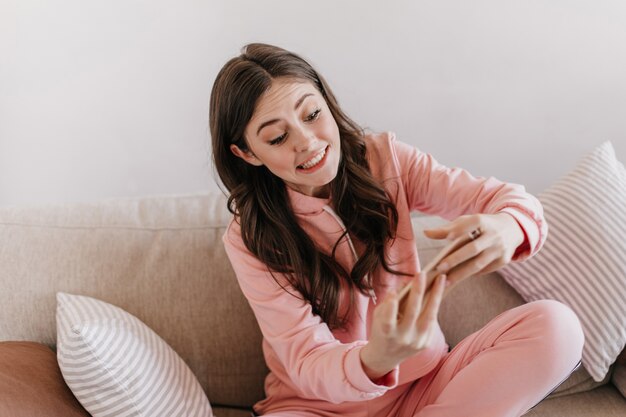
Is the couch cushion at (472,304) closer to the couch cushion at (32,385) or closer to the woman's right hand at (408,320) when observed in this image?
the woman's right hand at (408,320)

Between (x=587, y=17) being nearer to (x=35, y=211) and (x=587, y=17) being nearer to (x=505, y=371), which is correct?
(x=505, y=371)

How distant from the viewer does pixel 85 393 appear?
48.4 inches

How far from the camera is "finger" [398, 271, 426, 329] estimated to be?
2.95 ft

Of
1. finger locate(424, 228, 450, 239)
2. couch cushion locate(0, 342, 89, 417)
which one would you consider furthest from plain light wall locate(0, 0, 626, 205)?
finger locate(424, 228, 450, 239)

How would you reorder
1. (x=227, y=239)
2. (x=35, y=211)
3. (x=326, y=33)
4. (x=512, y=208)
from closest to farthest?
(x=512, y=208) → (x=227, y=239) → (x=35, y=211) → (x=326, y=33)

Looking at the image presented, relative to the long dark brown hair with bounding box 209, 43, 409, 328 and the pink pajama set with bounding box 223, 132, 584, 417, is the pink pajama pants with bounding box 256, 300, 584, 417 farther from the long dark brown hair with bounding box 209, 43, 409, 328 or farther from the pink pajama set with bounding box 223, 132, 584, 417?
the long dark brown hair with bounding box 209, 43, 409, 328

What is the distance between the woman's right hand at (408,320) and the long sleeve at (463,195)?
0.30 meters

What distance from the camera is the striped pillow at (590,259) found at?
4.62 feet

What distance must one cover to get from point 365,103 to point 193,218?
569mm

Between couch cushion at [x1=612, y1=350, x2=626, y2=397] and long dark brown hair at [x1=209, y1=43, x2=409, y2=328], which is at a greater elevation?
long dark brown hair at [x1=209, y1=43, x2=409, y2=328]

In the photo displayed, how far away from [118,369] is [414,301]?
0.62 metres

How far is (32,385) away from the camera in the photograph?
1.21 meters


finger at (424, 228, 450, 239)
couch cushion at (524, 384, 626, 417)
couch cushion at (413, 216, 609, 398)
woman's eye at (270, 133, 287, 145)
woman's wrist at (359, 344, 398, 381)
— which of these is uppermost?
woman's eye at (270, 133, 287, 145)

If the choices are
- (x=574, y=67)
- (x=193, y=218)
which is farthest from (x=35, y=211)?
(x=574, y=67)
